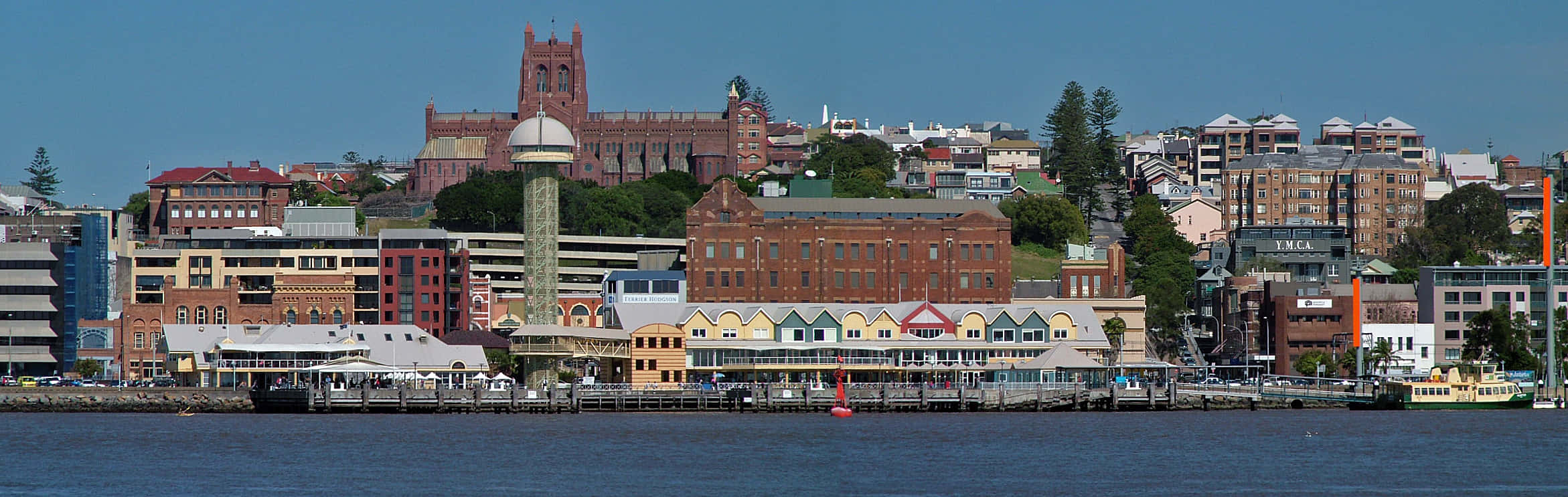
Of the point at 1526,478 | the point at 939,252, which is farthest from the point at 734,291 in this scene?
the point at 1526,478

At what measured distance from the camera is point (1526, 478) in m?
76.4

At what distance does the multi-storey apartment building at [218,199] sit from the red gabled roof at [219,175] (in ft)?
0.18

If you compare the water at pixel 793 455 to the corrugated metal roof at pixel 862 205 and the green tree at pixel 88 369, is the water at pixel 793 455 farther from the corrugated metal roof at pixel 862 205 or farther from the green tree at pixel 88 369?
the corrugated metal roof at pixel 862 205

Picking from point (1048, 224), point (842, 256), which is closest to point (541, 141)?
point (842, 256)

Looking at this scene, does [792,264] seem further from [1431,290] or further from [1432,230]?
[1432,230]

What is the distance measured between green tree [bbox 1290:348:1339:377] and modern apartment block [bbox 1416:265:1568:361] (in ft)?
26.4

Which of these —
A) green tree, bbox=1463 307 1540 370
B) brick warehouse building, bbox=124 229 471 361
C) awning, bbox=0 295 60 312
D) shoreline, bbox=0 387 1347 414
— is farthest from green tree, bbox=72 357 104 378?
green tree, bbox=1463 307 1540 370

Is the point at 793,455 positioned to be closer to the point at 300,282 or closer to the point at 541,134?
the point at 541,134

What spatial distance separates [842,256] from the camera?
148250 mm

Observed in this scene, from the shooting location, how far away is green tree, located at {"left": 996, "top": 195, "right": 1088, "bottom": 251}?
623 ft

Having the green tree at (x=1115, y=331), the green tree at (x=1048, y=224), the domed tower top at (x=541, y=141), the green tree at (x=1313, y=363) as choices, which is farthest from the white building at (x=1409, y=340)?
the domed tower top at (x=541, y=141)

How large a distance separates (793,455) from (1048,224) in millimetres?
107931

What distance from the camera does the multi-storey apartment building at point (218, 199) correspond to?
627ft

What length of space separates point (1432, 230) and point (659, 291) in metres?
79.0
